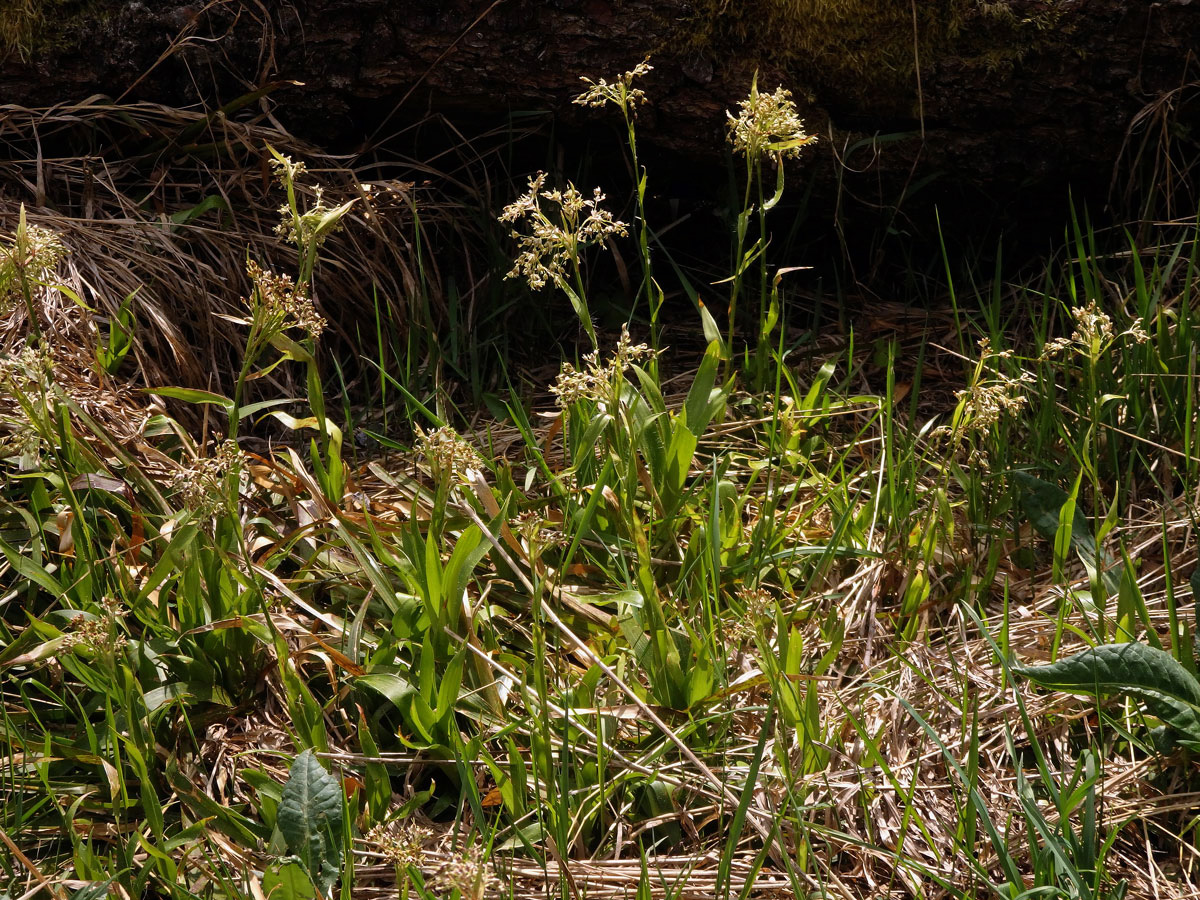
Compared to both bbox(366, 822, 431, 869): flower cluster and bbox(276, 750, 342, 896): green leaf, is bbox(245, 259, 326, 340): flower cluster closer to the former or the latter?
bbox(276, 750, 342, 896): green leaf

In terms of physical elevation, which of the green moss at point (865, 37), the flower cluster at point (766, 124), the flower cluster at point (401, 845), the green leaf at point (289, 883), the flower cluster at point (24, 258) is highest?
the green moss at point (865, 37)

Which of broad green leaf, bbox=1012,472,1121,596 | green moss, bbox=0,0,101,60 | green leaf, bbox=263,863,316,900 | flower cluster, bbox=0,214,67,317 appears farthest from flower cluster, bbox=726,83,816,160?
green moss, bbox=0,0,101,60

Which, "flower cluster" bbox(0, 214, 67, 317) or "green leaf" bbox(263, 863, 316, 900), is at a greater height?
"flower cluster" bbox(0, 214, 67, 317)

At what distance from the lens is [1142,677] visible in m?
1.51

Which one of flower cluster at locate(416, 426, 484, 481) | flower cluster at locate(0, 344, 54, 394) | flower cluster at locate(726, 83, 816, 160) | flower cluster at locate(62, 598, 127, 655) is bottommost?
flower cluster at locate(62, 598, 127, 655)

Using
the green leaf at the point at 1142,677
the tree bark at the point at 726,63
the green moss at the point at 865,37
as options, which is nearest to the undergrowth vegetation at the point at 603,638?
the green leaf at the point at 1142,677

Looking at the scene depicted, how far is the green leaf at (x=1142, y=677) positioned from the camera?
1.50 meters

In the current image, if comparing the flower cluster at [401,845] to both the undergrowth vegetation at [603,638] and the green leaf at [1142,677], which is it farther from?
the green leaf at [1142,677]

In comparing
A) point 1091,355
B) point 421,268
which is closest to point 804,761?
point 1091,355

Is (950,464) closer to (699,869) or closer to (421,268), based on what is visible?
(699,869)

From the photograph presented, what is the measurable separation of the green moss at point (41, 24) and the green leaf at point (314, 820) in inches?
83.7

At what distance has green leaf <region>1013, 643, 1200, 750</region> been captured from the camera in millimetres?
1500

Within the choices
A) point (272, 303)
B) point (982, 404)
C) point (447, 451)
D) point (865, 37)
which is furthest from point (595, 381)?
point (865, 37)

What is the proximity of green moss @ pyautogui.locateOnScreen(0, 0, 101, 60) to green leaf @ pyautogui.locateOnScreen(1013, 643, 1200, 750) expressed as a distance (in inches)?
105
